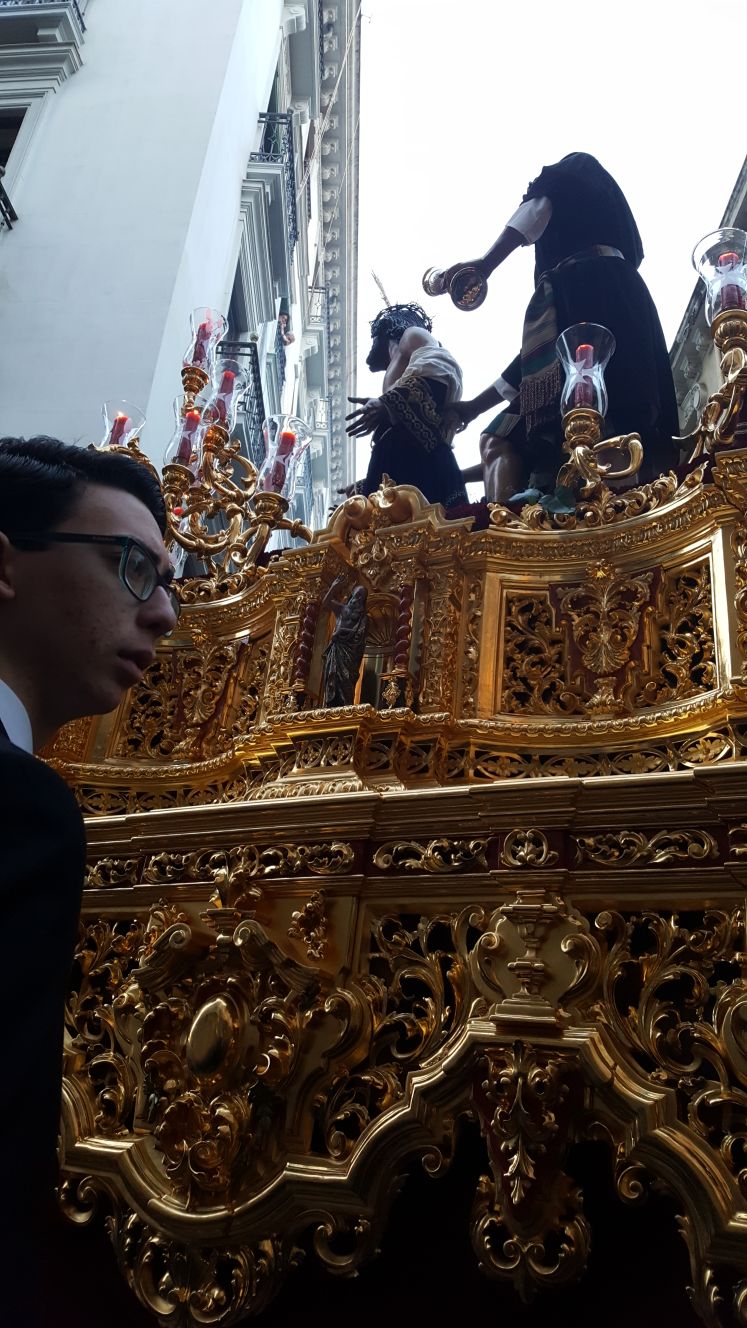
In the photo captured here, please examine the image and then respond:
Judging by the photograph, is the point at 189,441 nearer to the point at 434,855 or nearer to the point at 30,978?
the point at 434,855

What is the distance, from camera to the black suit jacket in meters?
0.83

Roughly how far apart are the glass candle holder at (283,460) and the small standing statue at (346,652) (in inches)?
36.8

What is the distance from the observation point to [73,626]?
3.97 feet

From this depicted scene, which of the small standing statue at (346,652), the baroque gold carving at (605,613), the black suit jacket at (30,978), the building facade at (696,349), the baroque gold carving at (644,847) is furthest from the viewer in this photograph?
the building facade at (696,349)

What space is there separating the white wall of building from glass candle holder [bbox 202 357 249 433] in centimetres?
191

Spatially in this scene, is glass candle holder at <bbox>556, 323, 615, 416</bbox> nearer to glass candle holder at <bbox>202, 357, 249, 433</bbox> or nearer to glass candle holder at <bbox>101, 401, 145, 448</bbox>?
glass candle holder at <bbox>202, 357, 249, 433</bbox>

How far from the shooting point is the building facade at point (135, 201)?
594 centimetres

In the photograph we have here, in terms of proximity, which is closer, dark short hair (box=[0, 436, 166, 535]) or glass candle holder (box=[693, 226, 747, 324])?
dark short hair (box=[0, 436, 166, 535])

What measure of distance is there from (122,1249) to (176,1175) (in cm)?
21

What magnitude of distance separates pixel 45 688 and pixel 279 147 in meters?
10.0

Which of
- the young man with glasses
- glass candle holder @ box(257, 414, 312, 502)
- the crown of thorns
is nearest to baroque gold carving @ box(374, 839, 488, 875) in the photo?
the young man with glasses

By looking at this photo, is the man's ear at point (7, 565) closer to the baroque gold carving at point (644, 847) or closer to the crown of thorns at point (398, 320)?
the baroque gold carving at point (644, 847)

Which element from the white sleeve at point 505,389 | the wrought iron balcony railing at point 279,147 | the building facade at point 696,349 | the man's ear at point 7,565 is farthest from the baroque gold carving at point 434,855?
the wrought iron balcony railing at point 279,147

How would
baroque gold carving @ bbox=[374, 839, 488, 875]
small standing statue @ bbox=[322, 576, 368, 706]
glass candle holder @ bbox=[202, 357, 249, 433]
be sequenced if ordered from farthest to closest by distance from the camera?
glass candle holder @ bbox=[202, 357, 249, 433]
small standing statue @ bbox=[322, 576, 368, 706]
baroque gold carving @ bbox=[374, 839, 488, 875]
